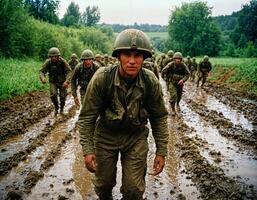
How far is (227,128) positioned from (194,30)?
240 feet

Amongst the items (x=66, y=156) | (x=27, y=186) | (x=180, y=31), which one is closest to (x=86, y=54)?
(x=66, y=156)

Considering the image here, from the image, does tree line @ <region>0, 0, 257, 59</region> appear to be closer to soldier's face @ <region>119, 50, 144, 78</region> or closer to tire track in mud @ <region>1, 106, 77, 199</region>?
tire track in mud @ <region>1, 106, 77, 199</region>

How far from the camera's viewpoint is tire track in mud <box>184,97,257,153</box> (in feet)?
Result: 26.8

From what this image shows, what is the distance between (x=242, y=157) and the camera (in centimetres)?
702

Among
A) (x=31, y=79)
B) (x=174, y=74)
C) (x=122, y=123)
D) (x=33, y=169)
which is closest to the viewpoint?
(x=122, y=123)

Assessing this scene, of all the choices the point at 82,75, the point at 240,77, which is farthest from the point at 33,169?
the point at 240,77

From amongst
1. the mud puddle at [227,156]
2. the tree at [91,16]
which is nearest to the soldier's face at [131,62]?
the mud puddle at [227,156]

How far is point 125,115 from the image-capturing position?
347cm

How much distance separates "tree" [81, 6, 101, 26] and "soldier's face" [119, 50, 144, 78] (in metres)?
132

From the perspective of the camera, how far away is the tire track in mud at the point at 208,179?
16.9ft

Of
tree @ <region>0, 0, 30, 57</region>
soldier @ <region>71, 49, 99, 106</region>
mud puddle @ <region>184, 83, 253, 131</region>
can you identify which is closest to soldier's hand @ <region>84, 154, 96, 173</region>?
soldier @ <region>71, 49, 99, 106</region>

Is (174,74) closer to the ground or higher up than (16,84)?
higher up

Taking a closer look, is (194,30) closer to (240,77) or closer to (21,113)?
(240,77)

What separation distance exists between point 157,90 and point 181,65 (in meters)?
7.83
